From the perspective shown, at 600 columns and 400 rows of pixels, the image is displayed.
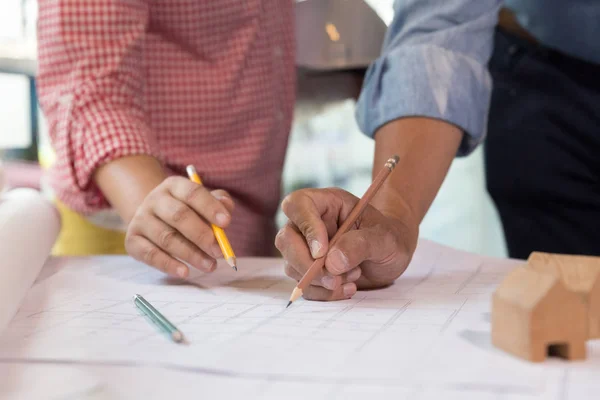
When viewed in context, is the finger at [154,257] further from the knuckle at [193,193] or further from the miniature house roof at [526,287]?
the miniature house roof at [526,287]

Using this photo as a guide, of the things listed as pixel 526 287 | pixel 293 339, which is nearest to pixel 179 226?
pixel 293 339

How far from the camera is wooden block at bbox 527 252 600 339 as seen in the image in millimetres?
417

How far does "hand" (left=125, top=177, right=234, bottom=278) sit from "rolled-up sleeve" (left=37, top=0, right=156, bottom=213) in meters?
0.13

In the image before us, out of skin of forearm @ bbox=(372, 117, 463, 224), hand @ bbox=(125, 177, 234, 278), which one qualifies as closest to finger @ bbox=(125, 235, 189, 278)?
hand @ bbox=(125, 177, 234, 278)

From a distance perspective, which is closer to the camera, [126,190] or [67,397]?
[67,397]

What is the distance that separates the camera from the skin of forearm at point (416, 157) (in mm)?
728

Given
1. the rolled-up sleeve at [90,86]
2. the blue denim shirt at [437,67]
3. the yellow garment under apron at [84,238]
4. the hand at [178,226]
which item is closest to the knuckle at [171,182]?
the hand at [178,226]

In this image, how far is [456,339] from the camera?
46 cm

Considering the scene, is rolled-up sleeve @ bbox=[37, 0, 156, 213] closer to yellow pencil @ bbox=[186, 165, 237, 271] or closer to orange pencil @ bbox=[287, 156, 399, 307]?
yellow pencil @ bbox=[186, 165, 237, 271]

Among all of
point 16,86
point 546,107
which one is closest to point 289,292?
point 546,107

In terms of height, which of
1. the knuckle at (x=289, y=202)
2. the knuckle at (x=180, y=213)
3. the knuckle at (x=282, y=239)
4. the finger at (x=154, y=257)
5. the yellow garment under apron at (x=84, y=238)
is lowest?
the yellow garment under apron at (x=84, y=238)

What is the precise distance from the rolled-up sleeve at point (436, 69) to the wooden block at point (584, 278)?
35 cm

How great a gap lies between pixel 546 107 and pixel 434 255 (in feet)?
1.26

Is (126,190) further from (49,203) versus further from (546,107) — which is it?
(546,107)
